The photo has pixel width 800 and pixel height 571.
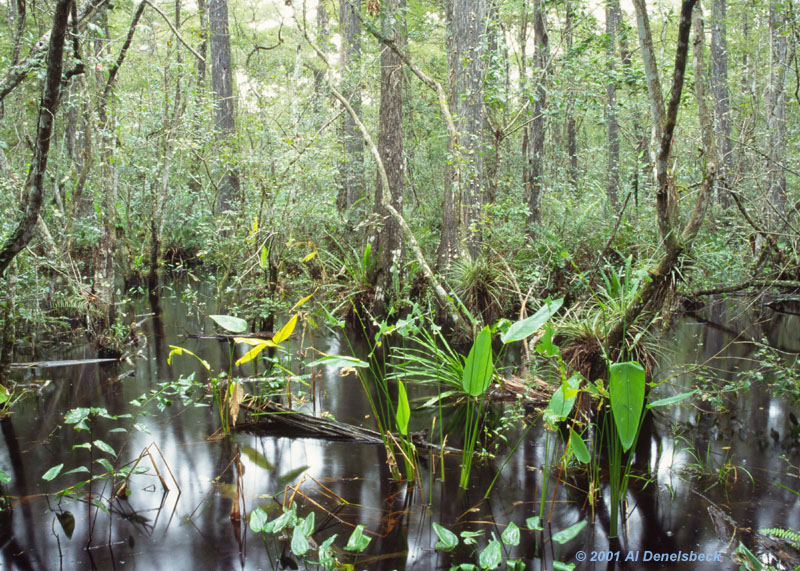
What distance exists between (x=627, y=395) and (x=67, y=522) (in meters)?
3.00

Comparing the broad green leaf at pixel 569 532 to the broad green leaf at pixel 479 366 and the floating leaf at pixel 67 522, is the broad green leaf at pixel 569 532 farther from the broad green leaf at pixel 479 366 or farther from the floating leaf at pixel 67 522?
the floating leaf at pixel 67 522

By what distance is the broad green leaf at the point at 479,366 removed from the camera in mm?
3080

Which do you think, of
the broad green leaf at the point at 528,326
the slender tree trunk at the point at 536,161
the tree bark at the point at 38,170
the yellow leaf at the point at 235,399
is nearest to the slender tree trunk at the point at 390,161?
the slender tree trunk at the point at 536,161

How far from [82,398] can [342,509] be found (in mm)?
3248

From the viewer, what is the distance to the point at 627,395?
2631 mm

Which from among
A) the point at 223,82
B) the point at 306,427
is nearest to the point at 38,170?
the point at 306,427

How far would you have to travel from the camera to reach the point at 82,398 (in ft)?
17.4

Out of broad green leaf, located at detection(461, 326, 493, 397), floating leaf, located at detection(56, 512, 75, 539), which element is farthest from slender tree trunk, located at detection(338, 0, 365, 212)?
floating leaf, located at detection(56, 512, 75, 539)

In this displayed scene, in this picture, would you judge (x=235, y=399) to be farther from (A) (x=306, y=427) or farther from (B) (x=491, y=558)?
(B) (x=491, y=558)

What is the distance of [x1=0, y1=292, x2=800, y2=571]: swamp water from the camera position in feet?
9.56

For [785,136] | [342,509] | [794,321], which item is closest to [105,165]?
[342,509]

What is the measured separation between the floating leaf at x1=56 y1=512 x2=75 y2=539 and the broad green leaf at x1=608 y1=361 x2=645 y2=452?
2.85 m

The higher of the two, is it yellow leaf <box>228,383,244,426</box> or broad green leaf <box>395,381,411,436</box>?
broad green leaf <box>395,381,411,436</box>

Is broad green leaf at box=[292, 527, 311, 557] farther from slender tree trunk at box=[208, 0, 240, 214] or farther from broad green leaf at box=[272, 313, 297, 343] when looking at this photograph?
slender tree trunk at box=[208, 0, 240, 214]
